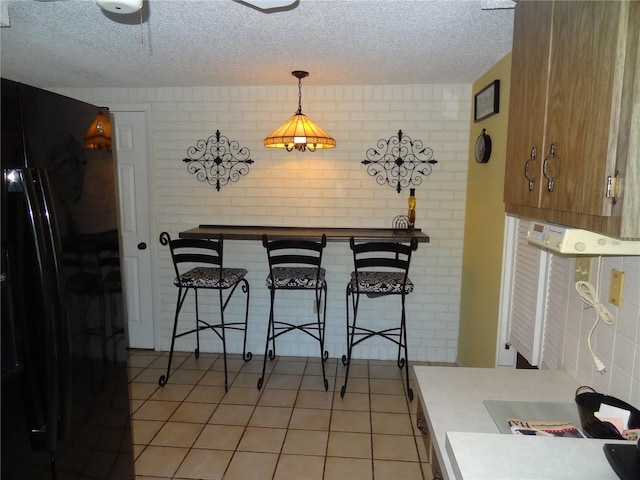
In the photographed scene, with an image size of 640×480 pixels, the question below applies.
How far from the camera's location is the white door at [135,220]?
3484 mm

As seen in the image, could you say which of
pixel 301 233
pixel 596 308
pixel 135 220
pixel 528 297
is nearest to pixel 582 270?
pixel 596 308

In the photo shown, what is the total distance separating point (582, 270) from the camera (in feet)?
4.98

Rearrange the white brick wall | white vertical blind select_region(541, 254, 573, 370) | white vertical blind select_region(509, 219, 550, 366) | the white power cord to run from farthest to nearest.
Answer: the white brick wall, white vertical blind select_region(509, 219, 550, 366), white vertical blind select_region(541, 254, 573, 370), the white power cord

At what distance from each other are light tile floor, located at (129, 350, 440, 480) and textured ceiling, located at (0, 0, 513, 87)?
2261 mm

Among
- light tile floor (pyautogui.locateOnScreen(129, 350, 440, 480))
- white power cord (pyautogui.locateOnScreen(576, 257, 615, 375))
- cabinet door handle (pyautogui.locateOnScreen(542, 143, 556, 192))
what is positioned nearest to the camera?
cabinet door handle (pyautogui.locateOnScreen(542, 143, 556, 192))

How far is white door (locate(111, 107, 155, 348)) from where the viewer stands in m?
3.48

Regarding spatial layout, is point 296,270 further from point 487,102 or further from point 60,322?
point 60,322

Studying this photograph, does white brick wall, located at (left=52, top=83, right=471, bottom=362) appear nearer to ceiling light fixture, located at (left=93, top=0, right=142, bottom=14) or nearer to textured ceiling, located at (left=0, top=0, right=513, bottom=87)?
textured ceiling, located at (left=0, top=0, right=513, bottom=87)

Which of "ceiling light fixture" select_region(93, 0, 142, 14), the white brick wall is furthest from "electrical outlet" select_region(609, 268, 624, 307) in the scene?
the white brick wall

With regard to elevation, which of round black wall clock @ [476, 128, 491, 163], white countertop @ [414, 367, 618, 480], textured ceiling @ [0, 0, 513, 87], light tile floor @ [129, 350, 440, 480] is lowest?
light tile floor @ [129, 350, 440, 480]

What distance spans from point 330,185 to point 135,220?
66.9 inches

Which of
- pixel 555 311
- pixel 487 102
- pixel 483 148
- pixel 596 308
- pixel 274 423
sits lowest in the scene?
pixel 274 423

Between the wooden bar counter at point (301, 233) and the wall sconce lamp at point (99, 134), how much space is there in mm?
1374

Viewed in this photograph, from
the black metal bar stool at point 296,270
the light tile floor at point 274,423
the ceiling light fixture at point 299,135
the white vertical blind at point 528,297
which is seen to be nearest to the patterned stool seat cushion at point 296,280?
the black metal bar stool at point 296,270
